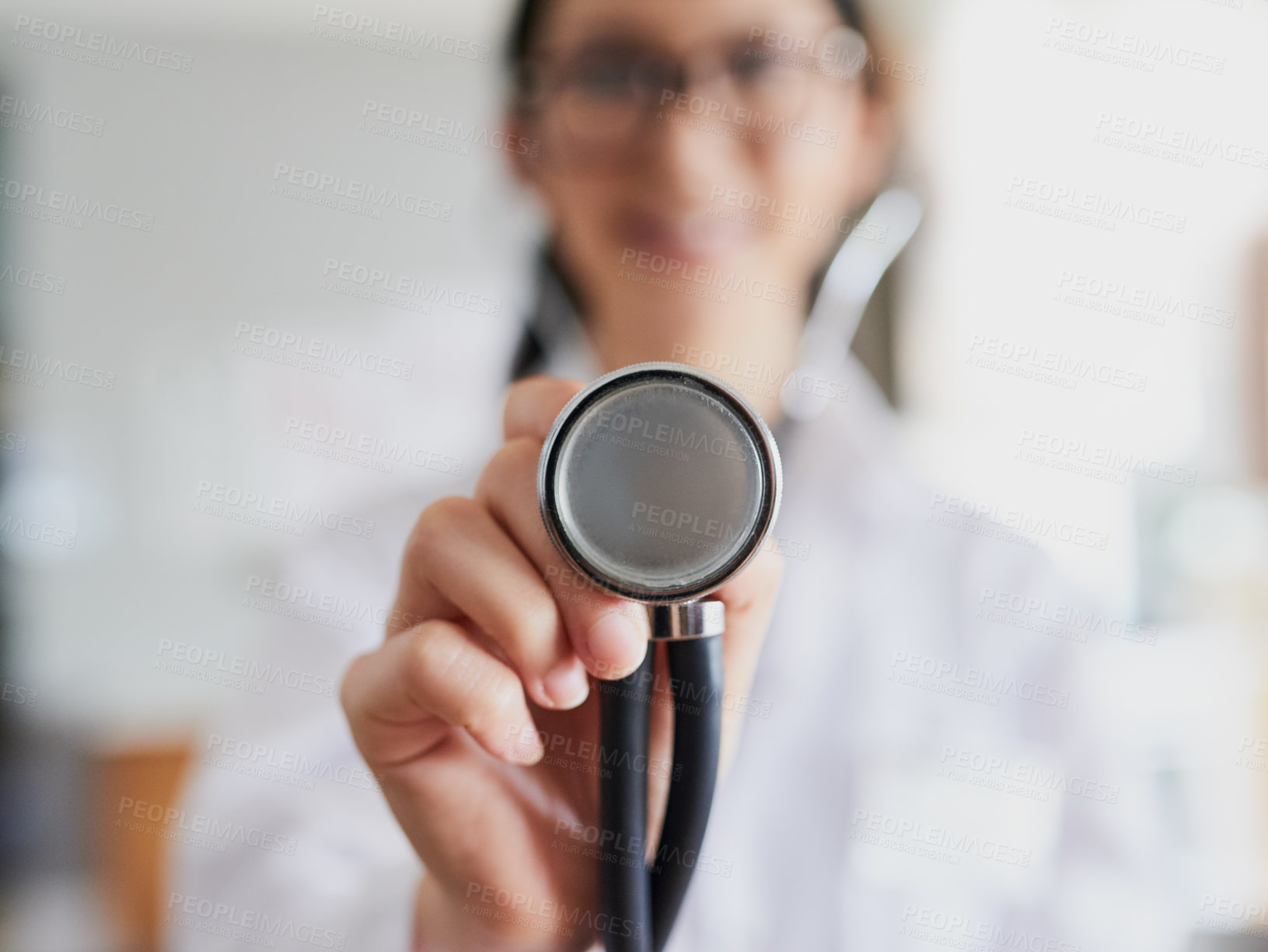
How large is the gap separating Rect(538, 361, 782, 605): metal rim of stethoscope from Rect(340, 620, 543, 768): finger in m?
0.07

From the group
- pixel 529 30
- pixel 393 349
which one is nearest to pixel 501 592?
pixel 529 30

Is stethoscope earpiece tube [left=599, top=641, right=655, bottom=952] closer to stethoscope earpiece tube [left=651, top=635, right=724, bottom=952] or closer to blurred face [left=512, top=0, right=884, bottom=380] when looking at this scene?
stethoscope earpiece tube [left=651, top=635, right=724, bottom=952]

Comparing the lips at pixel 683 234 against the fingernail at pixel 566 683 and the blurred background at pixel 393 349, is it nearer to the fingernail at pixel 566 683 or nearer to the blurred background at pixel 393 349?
the blurred background at pixel 393 349

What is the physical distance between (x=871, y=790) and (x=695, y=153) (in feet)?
1.80

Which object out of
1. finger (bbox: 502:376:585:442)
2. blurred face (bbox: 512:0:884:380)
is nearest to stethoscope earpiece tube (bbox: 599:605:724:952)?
finger (bbox: 502:376:585:442)

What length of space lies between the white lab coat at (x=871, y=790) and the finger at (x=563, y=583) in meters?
0.38

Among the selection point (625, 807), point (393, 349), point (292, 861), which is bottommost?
point (292, 861)

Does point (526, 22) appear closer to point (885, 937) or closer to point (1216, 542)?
point (885, 937)

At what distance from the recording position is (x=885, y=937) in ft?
2.25

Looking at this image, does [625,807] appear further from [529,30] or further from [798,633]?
[529,30]

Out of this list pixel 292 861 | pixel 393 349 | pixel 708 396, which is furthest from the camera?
pixel 393 349

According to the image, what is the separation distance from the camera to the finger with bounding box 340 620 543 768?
368 millimetres

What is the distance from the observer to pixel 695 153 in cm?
76

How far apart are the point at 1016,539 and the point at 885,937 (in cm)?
34
